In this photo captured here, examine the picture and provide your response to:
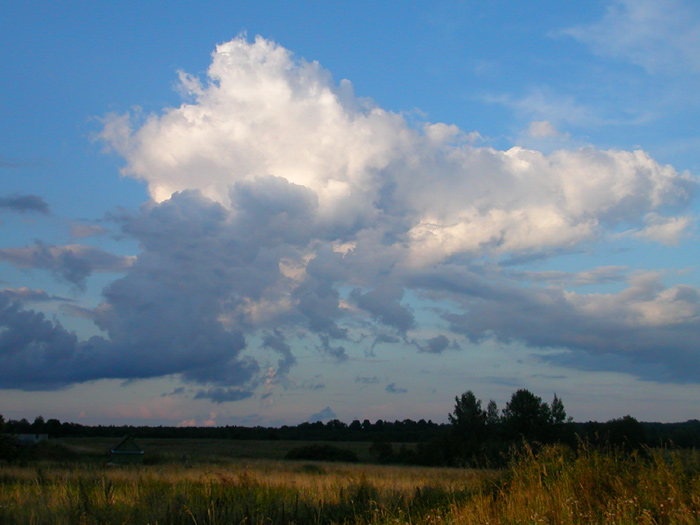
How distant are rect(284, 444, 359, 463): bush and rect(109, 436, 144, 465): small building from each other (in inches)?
1251

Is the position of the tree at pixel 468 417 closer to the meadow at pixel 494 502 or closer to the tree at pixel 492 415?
the tree at pixel 492 415

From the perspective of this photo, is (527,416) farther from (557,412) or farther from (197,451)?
(197,451)

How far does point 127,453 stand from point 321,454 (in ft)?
114

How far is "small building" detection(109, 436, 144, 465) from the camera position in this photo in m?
42.3

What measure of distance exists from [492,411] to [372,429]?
245 feet

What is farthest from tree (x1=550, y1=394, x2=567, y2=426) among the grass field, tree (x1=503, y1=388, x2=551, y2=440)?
the grass field

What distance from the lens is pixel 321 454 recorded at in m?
73.5

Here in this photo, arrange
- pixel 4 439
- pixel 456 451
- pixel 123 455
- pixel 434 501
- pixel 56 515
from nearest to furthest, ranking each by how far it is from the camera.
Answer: pixel 56 515, pixel 434 501, pixel 4 439, pixel 123 455, pixel 456 451

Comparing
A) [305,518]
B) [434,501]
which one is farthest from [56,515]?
[434,501]

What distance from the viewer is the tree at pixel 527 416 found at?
74131 millimetres

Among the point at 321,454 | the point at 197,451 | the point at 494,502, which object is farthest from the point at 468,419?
the point at 494,502

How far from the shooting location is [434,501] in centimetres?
1088

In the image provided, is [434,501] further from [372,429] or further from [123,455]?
[372,429]

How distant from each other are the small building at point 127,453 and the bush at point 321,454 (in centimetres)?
3179
